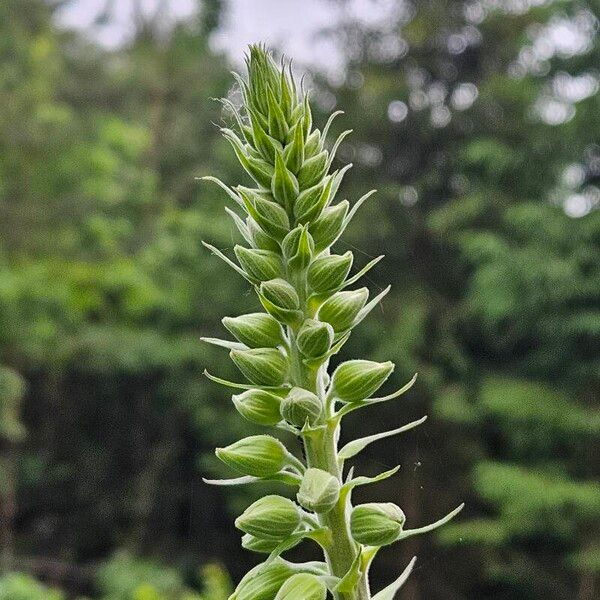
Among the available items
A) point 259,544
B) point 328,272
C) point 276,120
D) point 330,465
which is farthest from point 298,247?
point 259,544

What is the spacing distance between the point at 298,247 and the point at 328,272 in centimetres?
5

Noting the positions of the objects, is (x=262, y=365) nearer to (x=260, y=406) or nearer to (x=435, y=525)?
(x=260, y=406)

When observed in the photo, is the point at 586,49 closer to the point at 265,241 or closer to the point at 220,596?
the point at 220,596

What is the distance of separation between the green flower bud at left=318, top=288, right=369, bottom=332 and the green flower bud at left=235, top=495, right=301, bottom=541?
0.72 ft

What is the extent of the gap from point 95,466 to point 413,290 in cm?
673

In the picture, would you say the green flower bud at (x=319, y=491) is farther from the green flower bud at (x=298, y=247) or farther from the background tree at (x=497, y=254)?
the background tree at (x=497, y=254)

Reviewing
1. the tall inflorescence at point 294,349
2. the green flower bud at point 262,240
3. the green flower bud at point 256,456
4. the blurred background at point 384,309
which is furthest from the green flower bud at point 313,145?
the blurred background at point 384,309

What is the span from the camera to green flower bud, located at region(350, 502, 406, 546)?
0.86m

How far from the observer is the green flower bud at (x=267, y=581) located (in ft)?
2.94

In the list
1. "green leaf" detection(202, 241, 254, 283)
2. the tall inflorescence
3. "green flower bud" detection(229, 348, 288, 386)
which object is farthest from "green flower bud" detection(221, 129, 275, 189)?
"green flower bud" detection(229, 348, 288, 386)

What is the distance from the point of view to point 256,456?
2.94 ft

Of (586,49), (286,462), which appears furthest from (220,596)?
(586,49)

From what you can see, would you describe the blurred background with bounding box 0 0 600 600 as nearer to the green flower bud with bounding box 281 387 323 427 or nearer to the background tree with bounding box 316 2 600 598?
the background tree with bounding box 316 2 600 598

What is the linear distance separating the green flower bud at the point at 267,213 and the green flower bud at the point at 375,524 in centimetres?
34
